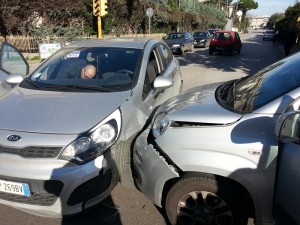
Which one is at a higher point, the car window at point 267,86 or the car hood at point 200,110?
the car window at point 267,86

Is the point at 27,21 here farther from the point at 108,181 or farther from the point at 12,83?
the point at 108,181

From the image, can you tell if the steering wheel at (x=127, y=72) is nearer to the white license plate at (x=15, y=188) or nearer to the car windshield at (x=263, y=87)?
the car windshield at (x=263, y=87)

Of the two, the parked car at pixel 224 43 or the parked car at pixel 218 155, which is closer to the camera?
the parked car at pixel 218 155

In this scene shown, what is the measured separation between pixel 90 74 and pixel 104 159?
150cm

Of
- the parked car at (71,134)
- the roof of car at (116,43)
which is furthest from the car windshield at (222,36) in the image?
the parked car at (71,134)

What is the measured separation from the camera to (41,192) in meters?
2.79

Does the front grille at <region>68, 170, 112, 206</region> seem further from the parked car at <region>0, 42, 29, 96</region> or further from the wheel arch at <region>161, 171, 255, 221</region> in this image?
the parked car at <region>0, 42, 29, 96</region>

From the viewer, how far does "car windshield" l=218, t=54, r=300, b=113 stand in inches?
102

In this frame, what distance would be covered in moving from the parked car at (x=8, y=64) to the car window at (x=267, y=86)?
3.27 m

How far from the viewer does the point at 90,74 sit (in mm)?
4098

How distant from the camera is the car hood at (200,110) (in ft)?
8.36

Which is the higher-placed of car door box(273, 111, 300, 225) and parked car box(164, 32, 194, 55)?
parked car box(164, 32, 194, 55)

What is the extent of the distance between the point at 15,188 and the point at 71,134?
0.65 meters

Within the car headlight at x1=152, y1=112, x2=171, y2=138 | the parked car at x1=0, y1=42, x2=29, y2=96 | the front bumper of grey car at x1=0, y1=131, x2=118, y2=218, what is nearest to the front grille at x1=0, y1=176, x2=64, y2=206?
the front bumper of grey car at x1=0, y1=131, x2=118, y2=218
